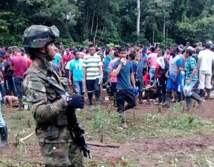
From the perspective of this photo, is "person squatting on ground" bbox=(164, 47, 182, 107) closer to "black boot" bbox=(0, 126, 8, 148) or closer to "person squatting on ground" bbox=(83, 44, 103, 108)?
"person squatting on ground" bbox=(83, 44, 103, 108)

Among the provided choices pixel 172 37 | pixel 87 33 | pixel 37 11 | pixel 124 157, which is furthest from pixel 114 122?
pixel 172 37

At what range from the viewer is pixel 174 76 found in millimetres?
9844

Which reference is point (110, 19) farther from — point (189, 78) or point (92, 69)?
point (189, 78)

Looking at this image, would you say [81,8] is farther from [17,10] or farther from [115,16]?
[17,10]

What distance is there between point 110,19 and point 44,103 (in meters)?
29.6

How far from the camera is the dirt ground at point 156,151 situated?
561 cm

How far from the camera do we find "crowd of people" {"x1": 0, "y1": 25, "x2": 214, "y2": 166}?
10.1ft

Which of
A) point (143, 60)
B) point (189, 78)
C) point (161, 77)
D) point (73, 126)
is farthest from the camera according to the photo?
point (143, 60)

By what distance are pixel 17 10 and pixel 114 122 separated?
21.8 metres

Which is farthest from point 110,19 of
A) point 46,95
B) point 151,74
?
point 46,95

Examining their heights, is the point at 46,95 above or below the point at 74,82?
above

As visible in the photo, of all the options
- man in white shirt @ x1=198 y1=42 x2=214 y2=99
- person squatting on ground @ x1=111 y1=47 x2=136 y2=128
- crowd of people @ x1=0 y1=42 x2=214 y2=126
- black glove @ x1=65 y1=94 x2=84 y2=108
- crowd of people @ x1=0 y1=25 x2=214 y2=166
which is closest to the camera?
black glove @ x1=65 y1=94 x2=84 y2=108

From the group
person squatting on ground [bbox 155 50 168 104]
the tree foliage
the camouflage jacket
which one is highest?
the tree foliage

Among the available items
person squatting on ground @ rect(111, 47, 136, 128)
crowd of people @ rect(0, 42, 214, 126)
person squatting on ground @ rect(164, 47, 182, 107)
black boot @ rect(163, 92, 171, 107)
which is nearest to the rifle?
person squatting on ground @ rect(111, 47, 136, 128)
